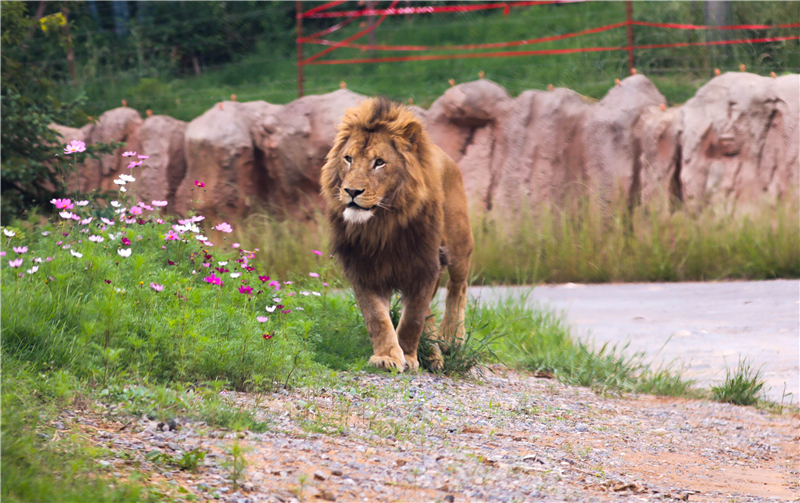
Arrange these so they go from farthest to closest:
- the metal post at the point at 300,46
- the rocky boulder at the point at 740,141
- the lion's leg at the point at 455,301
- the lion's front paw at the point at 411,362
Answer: the metal post at the point at 300,46, the rocky boulder at the point at 740,141, the lion's leg at the point at 455,301, the lion's front paw at the point at 411,362

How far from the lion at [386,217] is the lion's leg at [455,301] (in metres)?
0.52

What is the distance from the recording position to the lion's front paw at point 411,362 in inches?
180

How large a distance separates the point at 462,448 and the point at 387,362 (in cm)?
129

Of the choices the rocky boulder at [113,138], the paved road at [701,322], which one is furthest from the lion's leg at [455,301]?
the rocky boulder at [113,138]

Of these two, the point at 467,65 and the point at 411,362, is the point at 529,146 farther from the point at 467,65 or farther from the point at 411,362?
the point at 411,362

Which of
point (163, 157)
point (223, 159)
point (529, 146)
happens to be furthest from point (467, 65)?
point (163, 157)

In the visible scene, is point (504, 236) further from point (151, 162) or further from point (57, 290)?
point (57, 290)

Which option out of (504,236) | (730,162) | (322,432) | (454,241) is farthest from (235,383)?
(730,162)

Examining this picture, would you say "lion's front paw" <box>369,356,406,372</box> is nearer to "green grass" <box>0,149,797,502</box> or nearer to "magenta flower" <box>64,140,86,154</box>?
"green grass" <box>0,149,797,502</box>

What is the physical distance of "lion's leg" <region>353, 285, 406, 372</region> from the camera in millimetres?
4508

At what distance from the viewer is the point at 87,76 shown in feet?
52.4

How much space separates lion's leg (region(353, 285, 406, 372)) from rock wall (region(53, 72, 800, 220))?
695cm

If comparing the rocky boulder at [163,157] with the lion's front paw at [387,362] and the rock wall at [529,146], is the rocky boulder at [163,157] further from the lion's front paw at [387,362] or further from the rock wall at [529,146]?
the lion's front paw at [387,362]

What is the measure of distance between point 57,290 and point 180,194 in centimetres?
960
